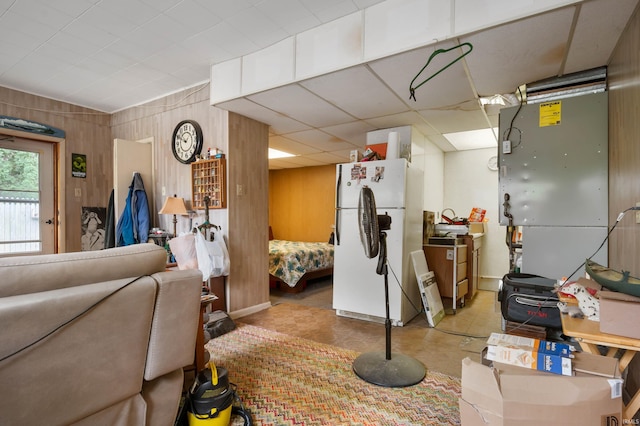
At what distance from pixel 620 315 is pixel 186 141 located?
13.0 feet

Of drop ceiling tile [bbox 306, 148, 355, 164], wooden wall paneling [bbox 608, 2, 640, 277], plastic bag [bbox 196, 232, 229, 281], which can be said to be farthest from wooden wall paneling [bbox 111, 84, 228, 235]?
wooden wall paneling [bbox 608, 2, 640, 277]

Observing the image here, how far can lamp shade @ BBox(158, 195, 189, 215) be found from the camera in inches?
135

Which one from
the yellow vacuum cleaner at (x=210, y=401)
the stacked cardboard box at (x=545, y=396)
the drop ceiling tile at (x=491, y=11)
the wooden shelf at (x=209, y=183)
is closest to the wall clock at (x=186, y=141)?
the wooden shelf at (x=209, y=183)

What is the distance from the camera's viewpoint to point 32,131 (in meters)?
3.83

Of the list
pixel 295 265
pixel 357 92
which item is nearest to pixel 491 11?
pixel 357 92

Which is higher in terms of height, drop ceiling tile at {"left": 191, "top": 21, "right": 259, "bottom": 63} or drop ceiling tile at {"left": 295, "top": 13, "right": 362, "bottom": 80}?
drop ceiling tile at {"left": 191, "top": 21, "right": 259, "bottom": 63}

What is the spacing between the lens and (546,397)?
109 centimetres

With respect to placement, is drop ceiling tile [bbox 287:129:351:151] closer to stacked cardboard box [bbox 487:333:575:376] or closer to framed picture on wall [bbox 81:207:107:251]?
framed picture on wall [bbox 81:207:107:251]

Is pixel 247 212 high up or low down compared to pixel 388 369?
up

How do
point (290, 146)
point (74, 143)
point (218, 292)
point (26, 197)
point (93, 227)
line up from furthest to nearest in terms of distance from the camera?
point (290, 146) < point (93, 227) < point (74, 143) < point (26, 197) < point (218, 292)

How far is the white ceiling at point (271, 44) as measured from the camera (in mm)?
2045

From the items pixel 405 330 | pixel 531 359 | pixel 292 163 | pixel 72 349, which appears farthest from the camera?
pixel 292 163

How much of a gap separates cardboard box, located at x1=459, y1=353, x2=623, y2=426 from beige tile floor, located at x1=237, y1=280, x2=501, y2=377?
1256mm

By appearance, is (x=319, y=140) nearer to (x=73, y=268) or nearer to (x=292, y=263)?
(x=292, y=263)
